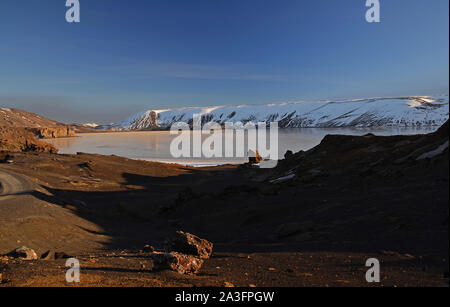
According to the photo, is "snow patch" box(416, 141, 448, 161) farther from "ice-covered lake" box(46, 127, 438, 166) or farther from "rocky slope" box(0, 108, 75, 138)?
"rocky slope" box(0, 108, 75, 138)

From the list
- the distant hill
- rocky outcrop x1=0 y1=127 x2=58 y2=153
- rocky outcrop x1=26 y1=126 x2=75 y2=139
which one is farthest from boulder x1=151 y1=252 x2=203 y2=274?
the distant hill

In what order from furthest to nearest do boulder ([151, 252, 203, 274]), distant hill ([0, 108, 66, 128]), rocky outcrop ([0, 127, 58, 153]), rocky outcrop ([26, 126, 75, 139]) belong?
1. distant hill ([0, 108, 66, 128])
2. rocky outcrop ([26, 126, 75, 139])
3. rocky outcrop ([0, 127, 58, 153])
4. boulder ([151, 252, 203, 274])

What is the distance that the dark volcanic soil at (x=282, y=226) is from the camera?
18.2ft

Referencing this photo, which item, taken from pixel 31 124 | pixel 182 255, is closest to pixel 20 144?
pixel 182 255

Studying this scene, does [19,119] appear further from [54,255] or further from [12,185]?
[54,255]

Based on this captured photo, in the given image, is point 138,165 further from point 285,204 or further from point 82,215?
point 285,204

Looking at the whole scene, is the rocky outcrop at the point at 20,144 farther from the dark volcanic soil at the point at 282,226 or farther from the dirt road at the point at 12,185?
the dirt road at the point at 12,185

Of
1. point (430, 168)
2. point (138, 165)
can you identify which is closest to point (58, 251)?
point (430, 168)

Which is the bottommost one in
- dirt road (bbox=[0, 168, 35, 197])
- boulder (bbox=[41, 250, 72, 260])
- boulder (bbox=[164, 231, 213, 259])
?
boulder (bbox=[41, 250, 72, 260])

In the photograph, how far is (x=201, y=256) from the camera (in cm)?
737

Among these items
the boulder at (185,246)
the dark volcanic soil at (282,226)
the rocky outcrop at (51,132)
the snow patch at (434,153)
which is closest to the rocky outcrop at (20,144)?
the dark volcanic soil at (282,226)

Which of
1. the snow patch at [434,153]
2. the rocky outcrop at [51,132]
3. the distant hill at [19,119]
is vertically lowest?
the snow patch at [434,153]

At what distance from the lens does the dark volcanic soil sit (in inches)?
219

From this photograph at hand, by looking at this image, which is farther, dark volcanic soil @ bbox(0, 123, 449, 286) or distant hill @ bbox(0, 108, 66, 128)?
distant hill @ bbox(0, 108, 66, 128)
